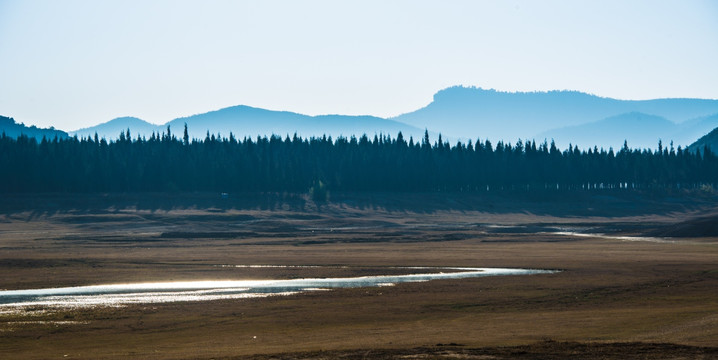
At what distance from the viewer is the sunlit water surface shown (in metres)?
42.4

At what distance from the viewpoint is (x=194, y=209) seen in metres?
145

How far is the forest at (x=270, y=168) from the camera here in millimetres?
165500

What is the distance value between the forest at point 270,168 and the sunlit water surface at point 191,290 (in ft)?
366

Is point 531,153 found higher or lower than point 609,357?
higher

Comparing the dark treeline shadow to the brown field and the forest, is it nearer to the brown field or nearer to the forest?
the forest

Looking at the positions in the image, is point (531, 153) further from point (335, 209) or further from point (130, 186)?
point (130, 186)

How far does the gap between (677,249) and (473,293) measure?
32426 mm

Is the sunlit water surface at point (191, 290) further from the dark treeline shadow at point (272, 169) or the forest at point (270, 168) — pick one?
the forest at point (270, 168)

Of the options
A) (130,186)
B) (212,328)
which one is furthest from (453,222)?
(212,328)

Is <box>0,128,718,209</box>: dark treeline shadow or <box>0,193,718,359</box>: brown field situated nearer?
<box>0,193,718,359</box>: brown field

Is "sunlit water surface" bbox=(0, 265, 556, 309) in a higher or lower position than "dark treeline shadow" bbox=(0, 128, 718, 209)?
lower

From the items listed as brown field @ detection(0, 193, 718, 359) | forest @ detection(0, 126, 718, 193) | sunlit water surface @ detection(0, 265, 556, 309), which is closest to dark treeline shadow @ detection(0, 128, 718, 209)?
forest @ detection(0, 126, 718, 193)

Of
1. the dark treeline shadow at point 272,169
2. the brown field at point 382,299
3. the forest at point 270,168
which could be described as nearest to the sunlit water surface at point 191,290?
the brown field at point 382,299

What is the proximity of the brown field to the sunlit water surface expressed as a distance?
2.39 metres
